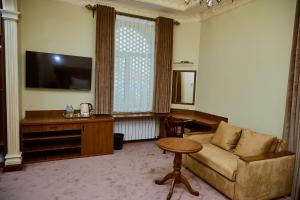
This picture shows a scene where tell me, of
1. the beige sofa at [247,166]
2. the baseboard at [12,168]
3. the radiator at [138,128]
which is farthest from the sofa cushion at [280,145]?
the baseboard at [12,168]

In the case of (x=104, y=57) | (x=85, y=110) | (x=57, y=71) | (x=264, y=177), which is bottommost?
(x=264, y=177)

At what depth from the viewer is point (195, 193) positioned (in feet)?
8.72

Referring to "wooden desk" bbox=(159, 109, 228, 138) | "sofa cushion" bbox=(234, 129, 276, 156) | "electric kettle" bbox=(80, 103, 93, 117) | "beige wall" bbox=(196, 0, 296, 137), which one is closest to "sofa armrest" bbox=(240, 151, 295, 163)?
"sofa cushion" bbox=(234, 129, 276, 156)

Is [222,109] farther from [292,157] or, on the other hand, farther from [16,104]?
[16,104]

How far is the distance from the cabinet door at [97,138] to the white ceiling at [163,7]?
2.34 m

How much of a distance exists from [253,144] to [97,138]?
2571 mm

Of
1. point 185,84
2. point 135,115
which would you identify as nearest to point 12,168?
point 135,115

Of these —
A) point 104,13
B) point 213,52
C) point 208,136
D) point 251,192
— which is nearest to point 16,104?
point 104,13

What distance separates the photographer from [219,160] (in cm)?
277

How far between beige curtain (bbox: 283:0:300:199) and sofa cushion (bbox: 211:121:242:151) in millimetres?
642

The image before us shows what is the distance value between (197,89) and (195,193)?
106 inches

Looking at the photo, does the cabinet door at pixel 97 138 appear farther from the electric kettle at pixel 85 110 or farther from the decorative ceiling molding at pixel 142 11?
the decorative ceiling molding at pixel 142 11

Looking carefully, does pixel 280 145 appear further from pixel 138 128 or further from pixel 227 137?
pixel 138 128

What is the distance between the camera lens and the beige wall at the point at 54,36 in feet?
12.0
